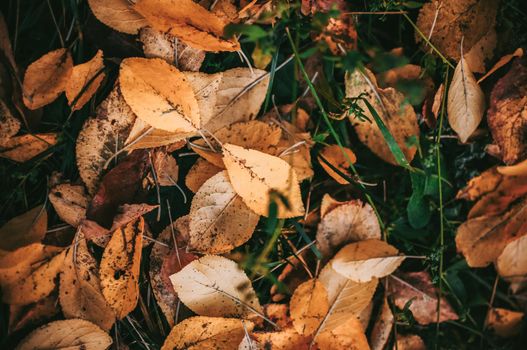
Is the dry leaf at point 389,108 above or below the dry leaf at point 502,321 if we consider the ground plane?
above

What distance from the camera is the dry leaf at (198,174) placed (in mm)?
901

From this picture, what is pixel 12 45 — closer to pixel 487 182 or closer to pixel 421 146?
pixel 421 146

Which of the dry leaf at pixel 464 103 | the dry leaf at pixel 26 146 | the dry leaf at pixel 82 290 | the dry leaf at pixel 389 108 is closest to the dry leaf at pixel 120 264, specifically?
the dry leaf at pixel 82 290

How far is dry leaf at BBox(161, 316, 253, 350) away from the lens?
0.88 metres

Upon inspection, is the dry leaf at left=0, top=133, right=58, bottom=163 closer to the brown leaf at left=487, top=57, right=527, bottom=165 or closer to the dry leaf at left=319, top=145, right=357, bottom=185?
the dry leaf at left=319, top=145, right=357, bottom=185

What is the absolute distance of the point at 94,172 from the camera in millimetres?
895

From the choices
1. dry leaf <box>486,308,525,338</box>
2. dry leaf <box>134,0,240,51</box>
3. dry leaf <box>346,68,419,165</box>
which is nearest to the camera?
dry leaf <box>134,0,240,51</box>

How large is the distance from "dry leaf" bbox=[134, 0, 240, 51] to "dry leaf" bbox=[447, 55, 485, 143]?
47 cm

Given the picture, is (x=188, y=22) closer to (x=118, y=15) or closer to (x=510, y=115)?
(x=118, y=15)

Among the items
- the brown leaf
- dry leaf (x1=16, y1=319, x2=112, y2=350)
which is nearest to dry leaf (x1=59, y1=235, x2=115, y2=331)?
dry leaf (x1=16, y1=319, x2=112, y2=350)

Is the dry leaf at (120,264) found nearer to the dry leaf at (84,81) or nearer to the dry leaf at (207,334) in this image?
the dry leaf at (207,334)

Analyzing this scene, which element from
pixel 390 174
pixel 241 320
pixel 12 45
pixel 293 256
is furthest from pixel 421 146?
pixel 12 45

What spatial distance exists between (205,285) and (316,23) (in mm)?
559

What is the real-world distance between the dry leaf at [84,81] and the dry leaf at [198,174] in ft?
0.90
